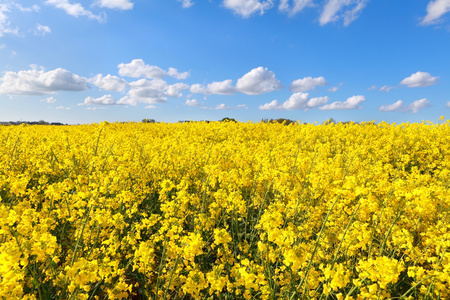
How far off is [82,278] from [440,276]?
2.44m

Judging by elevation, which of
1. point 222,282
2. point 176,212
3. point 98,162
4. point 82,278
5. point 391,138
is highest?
point 391,138

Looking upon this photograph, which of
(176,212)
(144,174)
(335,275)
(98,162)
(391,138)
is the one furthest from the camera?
(391,138)

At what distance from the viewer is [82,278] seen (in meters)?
1.68

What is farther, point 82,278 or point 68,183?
point 68,183

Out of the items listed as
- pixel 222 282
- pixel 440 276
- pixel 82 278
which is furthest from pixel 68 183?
pixel 440 276

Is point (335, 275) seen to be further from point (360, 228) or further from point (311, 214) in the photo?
point (311, 214)

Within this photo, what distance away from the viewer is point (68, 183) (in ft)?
10.2

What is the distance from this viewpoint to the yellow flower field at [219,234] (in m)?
1.85

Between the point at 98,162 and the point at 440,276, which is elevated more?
the point at 98,162

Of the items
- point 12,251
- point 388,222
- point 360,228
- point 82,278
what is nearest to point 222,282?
point 82,278

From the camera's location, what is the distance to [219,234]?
2.12 metres

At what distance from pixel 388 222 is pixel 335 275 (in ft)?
5.72

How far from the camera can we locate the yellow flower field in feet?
6.08

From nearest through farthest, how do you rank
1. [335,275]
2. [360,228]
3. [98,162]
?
1. [335,275]
2. [360,228]
3. [98,162]
